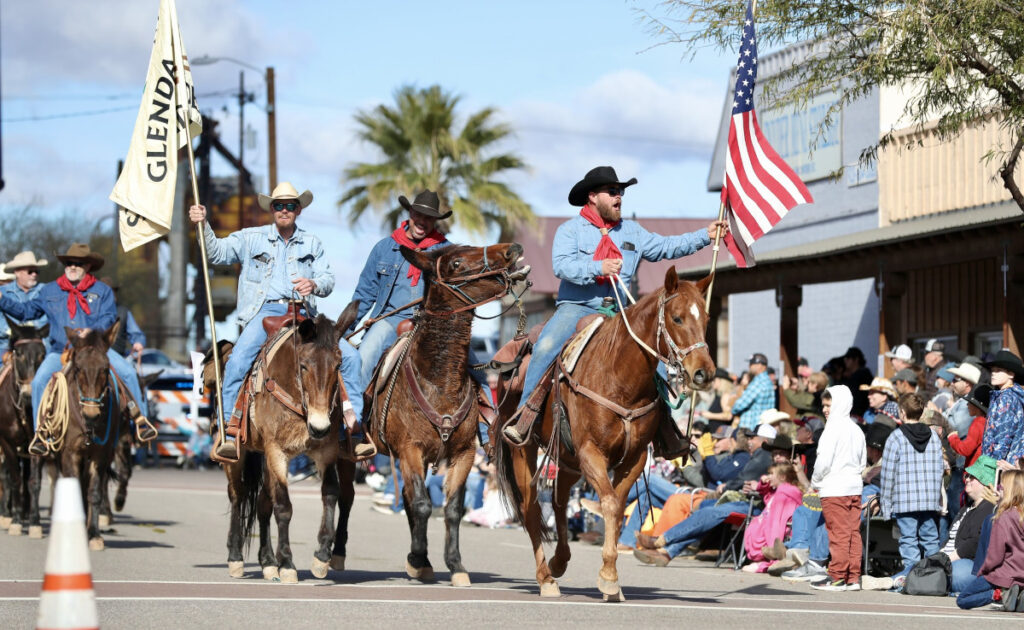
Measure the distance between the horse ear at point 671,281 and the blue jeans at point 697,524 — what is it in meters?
6.93

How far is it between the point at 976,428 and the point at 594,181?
209 inches

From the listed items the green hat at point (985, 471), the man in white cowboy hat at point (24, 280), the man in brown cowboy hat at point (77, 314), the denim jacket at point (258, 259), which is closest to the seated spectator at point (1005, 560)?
the green hat at point (985, 471)

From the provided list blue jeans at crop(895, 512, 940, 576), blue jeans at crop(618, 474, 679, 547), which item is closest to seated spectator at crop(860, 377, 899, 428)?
blue jeans at crop(895, 512, 940, 576)

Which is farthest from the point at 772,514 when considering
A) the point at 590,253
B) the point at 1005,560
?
the point at 590,253

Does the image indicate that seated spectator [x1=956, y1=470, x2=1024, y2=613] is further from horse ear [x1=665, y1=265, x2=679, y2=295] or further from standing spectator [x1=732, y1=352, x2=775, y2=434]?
standing spectator [x1=732, y1=352, x2=775, y2=434]

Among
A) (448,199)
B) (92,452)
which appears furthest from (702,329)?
(448,199)

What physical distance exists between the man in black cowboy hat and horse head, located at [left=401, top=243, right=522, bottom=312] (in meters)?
0.46

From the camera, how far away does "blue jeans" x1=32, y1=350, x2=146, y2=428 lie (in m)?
17.1

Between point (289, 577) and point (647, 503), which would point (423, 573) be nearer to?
point (289, 577)

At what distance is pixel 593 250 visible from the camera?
11969mm

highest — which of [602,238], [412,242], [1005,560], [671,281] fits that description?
[412,242]

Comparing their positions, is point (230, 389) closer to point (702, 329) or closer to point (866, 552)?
point (702, 329)

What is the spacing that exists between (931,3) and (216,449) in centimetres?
849

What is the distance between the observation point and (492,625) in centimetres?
962
